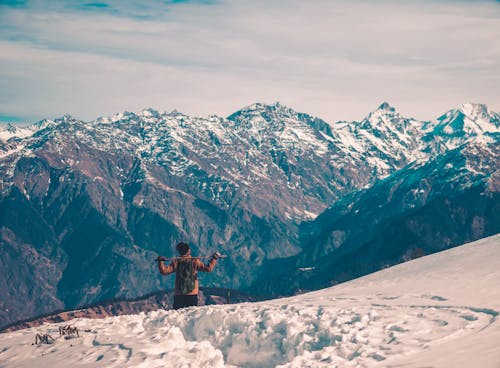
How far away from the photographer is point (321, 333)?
2236cm

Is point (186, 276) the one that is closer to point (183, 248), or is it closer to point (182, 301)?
point (182, 301)

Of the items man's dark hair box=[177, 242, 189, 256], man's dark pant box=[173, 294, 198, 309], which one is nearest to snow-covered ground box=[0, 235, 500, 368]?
man's dark pant box=[173, 294, 198, 309]

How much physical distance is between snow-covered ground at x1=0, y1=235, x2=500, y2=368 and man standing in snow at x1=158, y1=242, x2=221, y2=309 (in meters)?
2.27

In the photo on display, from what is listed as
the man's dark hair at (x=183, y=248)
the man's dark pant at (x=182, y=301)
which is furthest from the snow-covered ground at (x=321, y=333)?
the man's dark hair at (x=183, y=248)

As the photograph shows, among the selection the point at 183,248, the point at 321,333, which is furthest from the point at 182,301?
the point at 321,333

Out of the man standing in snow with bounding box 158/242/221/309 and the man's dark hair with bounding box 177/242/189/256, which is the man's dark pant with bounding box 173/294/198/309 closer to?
the man standing in snow with bounding box 158/242/221/309

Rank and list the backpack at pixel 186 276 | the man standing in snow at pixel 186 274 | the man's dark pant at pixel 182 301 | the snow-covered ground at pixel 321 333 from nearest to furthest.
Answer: the snow-covered ground at pixel 321 333 → the man standing in snow at pixel 186 274 → the backpack at pixel 186 276 → the man's dark pant at pixel 182 301

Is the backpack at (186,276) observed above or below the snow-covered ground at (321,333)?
above

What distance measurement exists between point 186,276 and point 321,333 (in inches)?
333

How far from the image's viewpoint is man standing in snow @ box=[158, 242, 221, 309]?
28.7 meters

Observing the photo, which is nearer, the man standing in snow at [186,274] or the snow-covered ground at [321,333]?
the snow-covered ground at [321,333]

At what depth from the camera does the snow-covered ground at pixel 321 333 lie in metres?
19.3

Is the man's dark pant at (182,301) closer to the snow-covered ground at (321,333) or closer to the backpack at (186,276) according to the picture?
the backpack at (186,276)

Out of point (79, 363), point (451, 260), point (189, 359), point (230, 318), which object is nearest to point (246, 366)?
point (230, 318)
